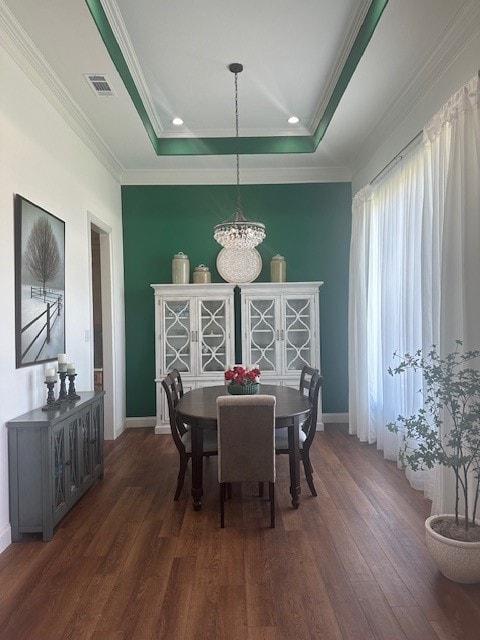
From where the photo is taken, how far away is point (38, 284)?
9.25ft

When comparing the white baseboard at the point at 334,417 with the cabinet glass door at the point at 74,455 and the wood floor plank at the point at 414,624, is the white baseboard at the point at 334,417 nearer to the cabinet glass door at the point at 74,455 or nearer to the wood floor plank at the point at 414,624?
the cabinet glass door at the point at 74,455

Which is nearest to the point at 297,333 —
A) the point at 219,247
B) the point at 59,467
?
the point at 219,247

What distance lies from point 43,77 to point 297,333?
3.38m

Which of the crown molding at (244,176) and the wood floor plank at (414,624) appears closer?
the wood floor plank at (414,624)

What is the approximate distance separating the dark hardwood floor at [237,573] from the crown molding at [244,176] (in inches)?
140

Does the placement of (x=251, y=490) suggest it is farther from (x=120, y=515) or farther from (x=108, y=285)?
(x=108, y=285)

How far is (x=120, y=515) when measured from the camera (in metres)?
2.76

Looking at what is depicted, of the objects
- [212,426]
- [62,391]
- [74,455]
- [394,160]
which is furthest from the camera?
[394,160]

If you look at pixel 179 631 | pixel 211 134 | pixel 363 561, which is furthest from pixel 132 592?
pixel 211 134

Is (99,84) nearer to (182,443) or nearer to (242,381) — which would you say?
(242,381)

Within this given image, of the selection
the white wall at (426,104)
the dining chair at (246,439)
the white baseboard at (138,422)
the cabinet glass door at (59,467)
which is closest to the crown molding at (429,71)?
the white wall at (426,104)

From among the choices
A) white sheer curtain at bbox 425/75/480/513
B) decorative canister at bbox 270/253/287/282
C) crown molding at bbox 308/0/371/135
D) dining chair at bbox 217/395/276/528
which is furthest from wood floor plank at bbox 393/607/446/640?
decorative canister at bbox 270/253/287/282

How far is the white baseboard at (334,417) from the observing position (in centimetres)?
508

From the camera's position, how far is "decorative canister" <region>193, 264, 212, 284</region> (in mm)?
4820
